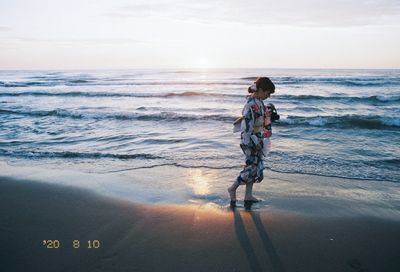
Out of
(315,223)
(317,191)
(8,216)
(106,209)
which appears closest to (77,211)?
(106,209)

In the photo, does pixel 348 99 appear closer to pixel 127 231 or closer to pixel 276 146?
pixel 276 146

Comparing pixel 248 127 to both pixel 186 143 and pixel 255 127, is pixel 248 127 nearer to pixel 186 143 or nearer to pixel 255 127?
pixel 255 127

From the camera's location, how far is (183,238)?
12.2ft

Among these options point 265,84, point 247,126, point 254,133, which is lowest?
point 254,133

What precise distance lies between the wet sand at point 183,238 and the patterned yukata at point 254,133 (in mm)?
537

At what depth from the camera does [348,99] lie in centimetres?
2036

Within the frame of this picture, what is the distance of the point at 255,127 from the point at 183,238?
1730 mm

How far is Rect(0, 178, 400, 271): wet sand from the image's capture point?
10.6 ft
